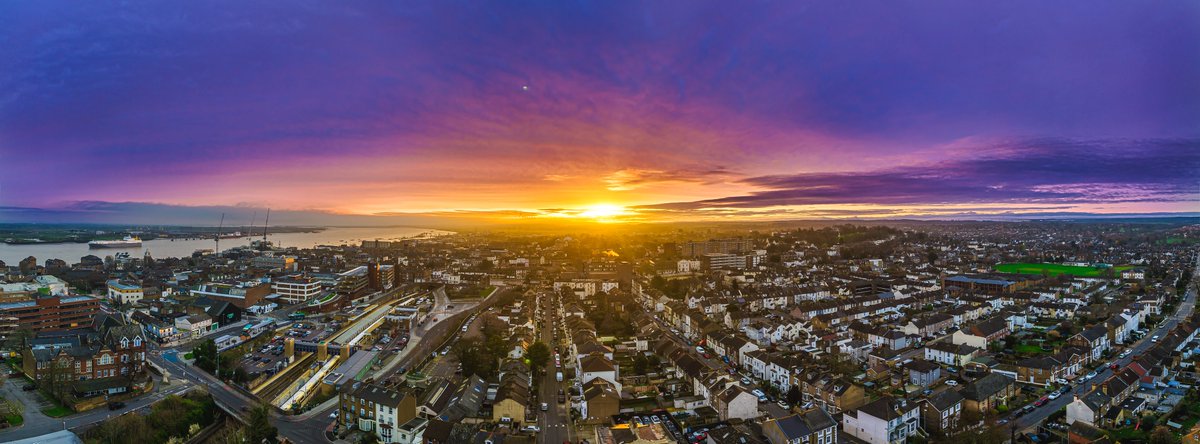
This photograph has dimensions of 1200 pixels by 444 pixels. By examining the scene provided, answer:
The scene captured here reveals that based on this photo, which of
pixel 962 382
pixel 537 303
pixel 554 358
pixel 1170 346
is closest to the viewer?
pixel 962 382

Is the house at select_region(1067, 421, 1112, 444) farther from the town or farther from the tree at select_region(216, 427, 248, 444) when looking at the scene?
the tree at select_region(216, 427, 248, 444)

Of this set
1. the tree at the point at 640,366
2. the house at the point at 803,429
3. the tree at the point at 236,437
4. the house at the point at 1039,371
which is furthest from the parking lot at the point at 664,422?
the house at the point at 1039,371

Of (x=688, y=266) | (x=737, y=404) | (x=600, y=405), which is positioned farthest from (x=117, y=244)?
(x=737, y=404)

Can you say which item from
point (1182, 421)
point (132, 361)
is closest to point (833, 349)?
point (1182, 421)

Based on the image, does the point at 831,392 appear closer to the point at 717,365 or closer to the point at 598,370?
the point at 717,365

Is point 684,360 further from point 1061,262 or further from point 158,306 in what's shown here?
point 1061,262

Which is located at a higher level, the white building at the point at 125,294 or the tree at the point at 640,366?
the white building at the point at 125,294

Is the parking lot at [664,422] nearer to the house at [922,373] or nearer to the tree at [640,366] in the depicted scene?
the tree at [640,366]
